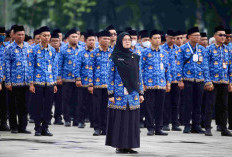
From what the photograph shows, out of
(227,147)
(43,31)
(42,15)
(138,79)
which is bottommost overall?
(227,147)

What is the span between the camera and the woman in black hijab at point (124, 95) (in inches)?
589

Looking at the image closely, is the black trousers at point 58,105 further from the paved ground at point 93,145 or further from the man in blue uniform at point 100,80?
the man in blue uniform at point 100,80

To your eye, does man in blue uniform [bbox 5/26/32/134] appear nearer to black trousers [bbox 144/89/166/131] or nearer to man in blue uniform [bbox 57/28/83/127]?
black trousers [bbox 144/89/166/131]

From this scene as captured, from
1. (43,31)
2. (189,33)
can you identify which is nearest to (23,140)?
(43,31)

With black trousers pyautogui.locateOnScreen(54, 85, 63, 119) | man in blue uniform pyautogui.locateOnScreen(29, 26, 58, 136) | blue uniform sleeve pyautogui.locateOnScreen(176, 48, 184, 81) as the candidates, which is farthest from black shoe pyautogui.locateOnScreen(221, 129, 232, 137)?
black trousers pyautogui.locateOnScreen(54, 85, 63, 119)

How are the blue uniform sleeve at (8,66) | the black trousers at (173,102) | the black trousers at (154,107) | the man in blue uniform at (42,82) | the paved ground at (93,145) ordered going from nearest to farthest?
the paved ground at (93,145) → the man in blue uniform at (42,82) → the blue uniform sleeve at (8,66) → the black trousers at (154,107) → the black trousers at (173,102)

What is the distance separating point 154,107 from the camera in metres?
19.3

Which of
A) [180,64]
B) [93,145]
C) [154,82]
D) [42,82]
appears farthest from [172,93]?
[93,145]

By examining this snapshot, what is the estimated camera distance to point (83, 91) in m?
21.9

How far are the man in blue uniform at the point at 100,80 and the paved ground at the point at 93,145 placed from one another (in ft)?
1.41

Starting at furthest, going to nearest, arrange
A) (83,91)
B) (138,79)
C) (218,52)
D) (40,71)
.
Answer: (83,91) → (218,52) → (40,71) → (138,79)

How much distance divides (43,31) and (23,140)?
278 centimetres

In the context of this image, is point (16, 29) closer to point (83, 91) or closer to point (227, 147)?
point (83, 91)

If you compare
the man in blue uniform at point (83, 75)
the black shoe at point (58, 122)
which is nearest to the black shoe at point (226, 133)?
the man in blue uniform at point (83, 75)
